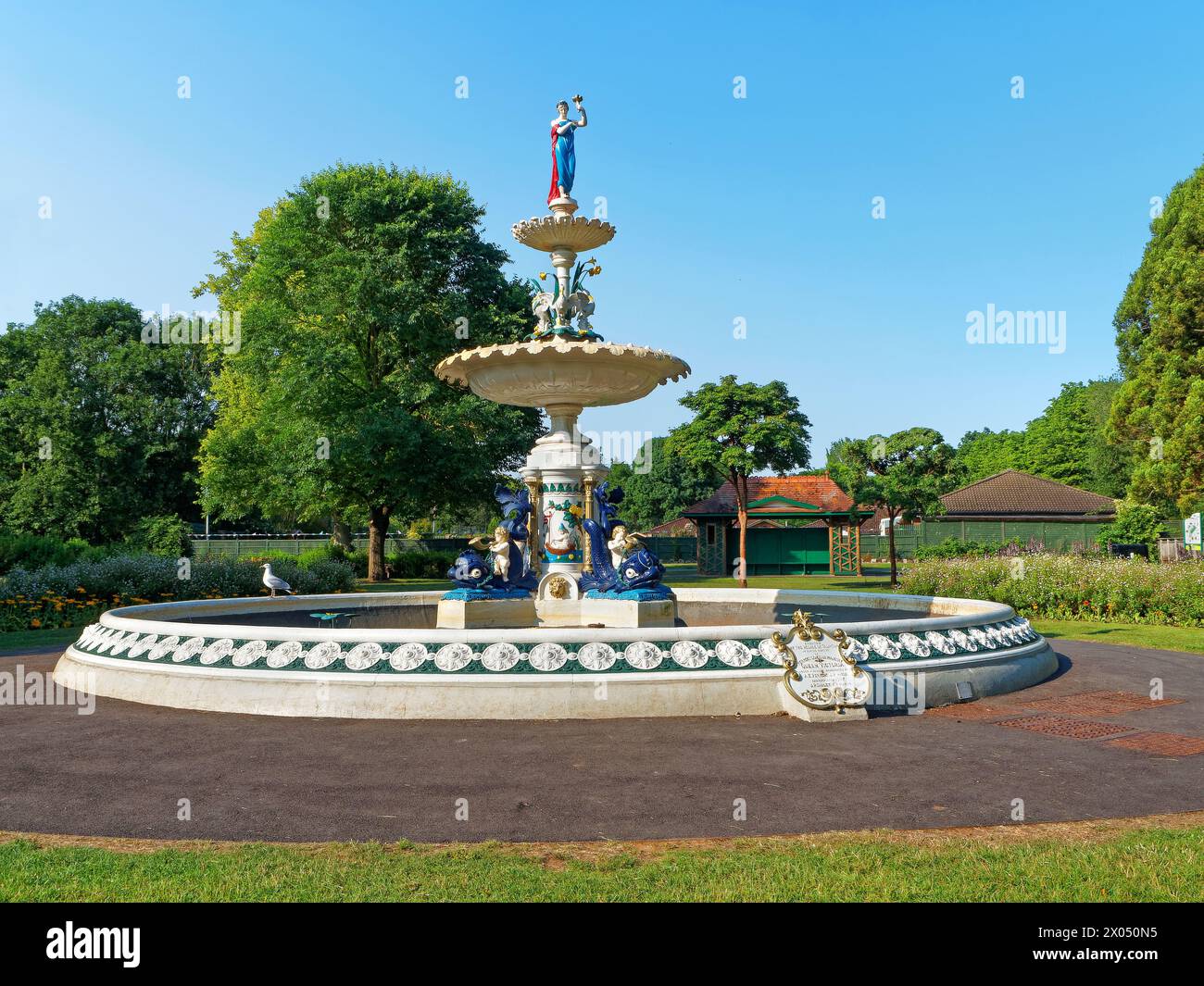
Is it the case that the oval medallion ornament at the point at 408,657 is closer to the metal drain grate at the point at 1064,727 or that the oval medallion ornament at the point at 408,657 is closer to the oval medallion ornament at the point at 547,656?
the oval medallion ornament at the point at 547,656

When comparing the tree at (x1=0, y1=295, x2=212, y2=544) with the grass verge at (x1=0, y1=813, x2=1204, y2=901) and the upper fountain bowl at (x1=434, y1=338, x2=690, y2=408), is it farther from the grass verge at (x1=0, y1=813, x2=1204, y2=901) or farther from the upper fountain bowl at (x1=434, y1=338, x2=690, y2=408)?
the grass verge at (x1=0, y1=813, x2=1204, y2=901)

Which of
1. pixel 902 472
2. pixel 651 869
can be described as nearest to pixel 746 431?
pixel 902 472

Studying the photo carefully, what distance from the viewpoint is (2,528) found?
35.7 metres

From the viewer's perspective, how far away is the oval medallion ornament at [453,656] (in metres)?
9.72

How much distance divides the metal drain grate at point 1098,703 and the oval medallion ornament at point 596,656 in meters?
4.83

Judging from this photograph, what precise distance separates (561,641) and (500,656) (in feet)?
2.22

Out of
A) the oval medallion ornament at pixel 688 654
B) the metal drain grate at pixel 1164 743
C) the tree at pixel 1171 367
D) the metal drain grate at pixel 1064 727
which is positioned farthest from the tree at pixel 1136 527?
the oval medallion ornament at pixel 688 654

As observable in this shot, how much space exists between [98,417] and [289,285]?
14.7 m

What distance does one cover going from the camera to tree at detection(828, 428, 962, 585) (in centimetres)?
3272

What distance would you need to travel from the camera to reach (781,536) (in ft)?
152

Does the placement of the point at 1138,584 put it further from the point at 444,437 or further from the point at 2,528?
the point at 2,528

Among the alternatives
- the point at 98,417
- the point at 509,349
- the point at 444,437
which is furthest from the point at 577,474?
the point at 98,417

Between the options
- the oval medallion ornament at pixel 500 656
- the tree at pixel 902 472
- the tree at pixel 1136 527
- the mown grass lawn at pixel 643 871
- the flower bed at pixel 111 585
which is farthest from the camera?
the tree at pixel 1136 527

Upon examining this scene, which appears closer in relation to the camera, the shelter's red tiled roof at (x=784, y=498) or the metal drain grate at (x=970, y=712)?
the metal drain grate at (x=970, y=712)
